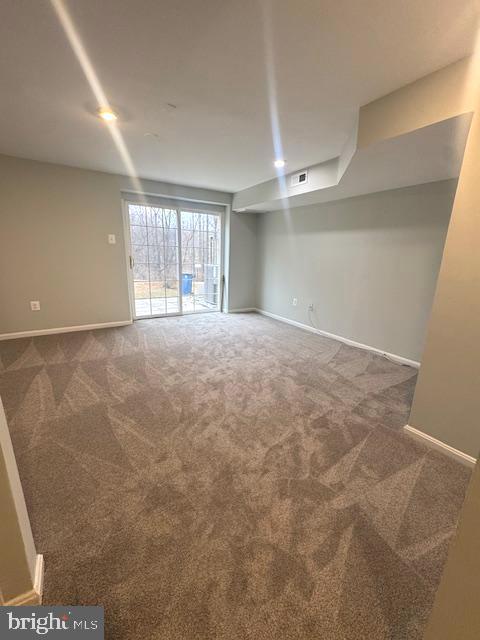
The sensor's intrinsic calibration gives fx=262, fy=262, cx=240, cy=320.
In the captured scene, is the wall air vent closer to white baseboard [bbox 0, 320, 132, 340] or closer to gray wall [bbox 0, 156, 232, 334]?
gray wall [bbox 0, 156, 232, 334]

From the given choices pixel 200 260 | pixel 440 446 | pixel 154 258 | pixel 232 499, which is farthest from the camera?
pixel 200 260

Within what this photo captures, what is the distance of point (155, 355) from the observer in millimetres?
3334

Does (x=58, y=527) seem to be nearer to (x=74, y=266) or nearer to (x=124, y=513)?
(x=124, y=513)

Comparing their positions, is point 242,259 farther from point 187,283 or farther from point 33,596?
point 33,596

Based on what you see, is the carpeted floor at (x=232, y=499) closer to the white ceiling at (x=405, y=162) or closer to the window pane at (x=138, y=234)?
the white ceiling at (x=405, y=162)

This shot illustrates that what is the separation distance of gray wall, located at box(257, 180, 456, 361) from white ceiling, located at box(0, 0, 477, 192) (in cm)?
122

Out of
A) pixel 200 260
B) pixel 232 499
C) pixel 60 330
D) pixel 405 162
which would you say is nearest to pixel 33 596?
pixel 232 499

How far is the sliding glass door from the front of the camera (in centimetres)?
462

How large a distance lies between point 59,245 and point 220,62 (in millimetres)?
3418

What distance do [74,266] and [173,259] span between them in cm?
163

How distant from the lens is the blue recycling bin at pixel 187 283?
212 inches

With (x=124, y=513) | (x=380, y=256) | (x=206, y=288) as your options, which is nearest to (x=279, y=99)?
(x=380, y=256)

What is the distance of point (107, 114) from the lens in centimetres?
219

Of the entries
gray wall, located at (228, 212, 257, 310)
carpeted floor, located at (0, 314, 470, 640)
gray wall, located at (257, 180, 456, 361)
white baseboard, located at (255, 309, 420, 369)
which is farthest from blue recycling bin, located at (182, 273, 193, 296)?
carpeted floor, located at (0, 314, 470, 640)
